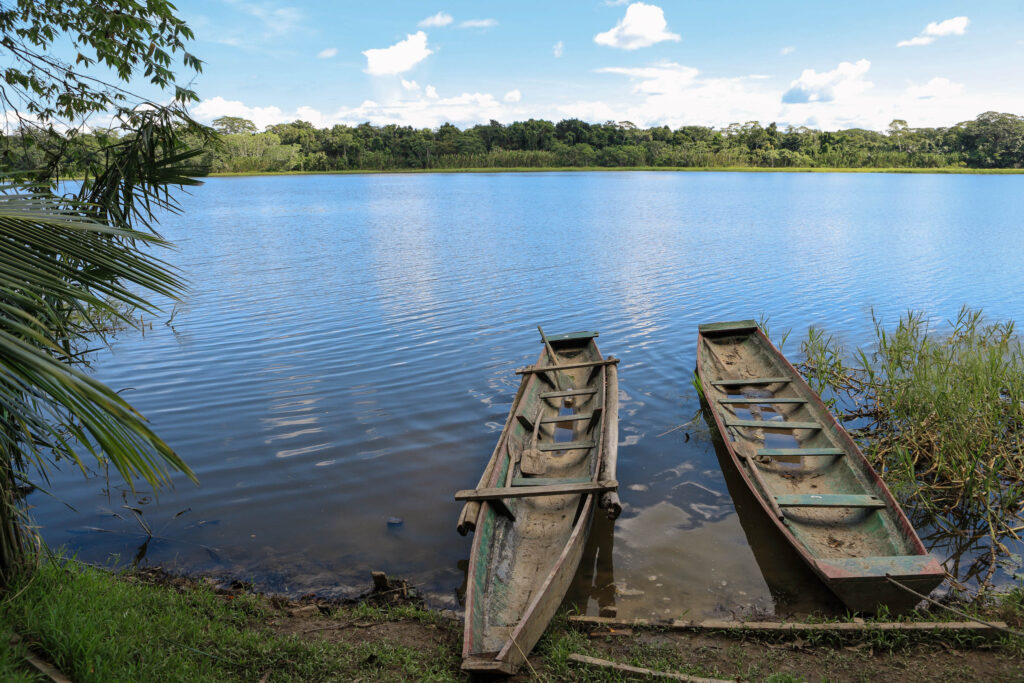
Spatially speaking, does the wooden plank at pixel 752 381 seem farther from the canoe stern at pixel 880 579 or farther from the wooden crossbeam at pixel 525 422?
the canoe stern at pixel 880 579

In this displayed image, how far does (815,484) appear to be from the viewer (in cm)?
595

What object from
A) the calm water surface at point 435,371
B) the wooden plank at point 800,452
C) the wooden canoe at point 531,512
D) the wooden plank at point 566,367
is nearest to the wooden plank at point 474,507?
the wooden canoe at point 531,512

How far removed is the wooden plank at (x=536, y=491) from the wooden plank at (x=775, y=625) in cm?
91

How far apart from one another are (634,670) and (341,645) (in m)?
1.76

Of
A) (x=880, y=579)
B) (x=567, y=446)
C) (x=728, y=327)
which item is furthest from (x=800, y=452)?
(x=728, y=327)

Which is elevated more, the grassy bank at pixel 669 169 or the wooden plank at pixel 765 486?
the grassy bank at pixel 669 169

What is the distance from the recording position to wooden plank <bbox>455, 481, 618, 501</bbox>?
16.2ft

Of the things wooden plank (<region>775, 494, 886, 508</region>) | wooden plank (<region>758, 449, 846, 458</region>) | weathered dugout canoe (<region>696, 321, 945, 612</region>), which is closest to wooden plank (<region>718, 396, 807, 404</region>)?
weathered dugout canoe (<region>696, 321, 945, 612</region>)

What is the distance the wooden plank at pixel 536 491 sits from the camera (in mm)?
4941

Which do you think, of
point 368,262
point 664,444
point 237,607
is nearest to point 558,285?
point 368,262

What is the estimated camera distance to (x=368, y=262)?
715 inches

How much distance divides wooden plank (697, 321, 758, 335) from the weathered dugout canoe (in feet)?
1.69

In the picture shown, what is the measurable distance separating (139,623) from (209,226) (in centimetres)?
2486

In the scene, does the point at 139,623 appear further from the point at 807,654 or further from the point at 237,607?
the point at 807,654
